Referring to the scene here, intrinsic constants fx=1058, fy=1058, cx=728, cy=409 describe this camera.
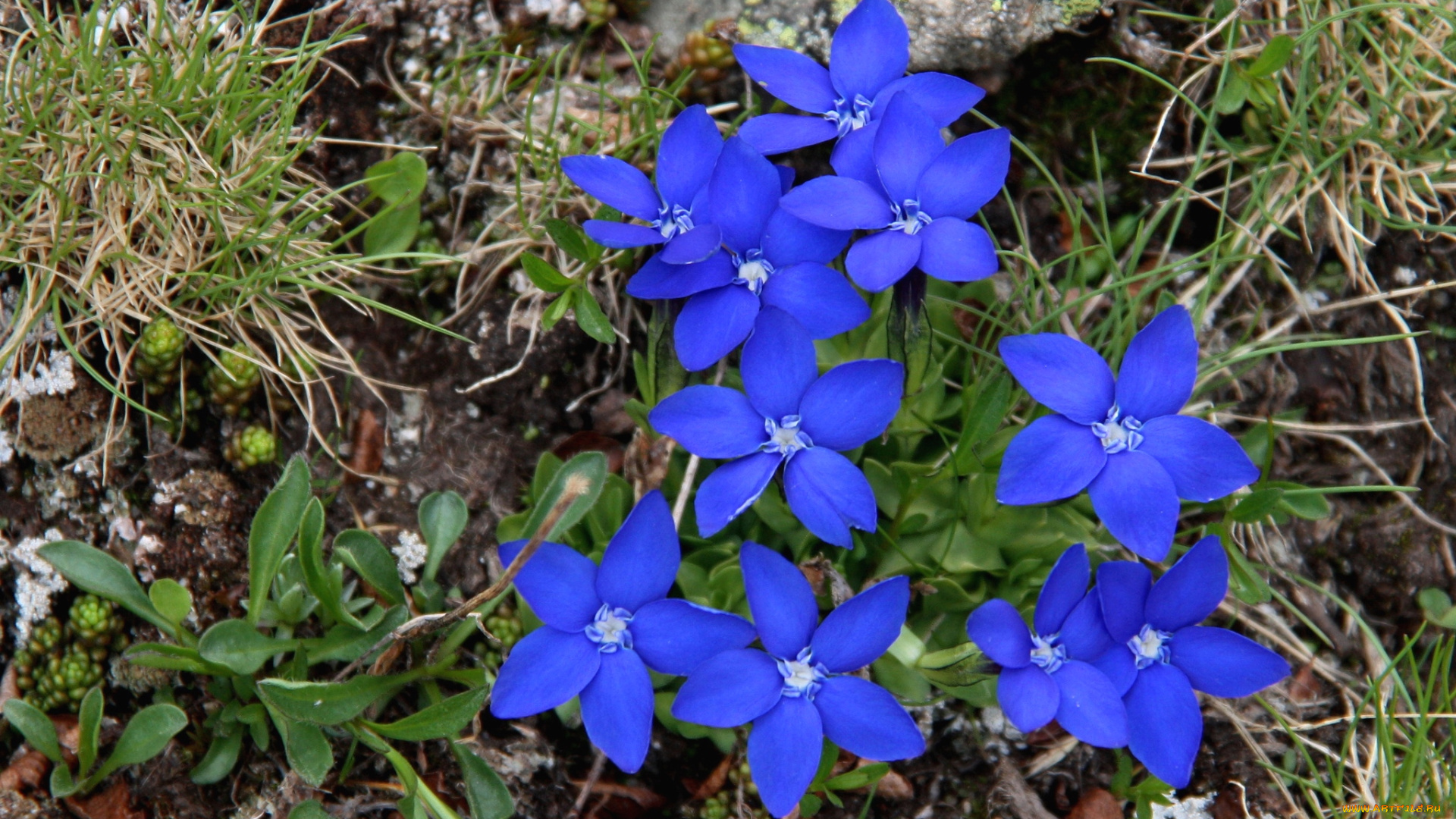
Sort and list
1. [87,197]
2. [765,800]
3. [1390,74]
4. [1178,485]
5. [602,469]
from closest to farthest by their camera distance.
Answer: [765,800], [1178,485], [602,469], [87,197], [1390,74]

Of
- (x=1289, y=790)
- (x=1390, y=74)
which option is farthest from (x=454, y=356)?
(x=1390, y=74)

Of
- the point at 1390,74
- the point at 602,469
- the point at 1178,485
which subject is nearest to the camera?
the point at 1178,485

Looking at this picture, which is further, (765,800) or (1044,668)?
(1044,668)

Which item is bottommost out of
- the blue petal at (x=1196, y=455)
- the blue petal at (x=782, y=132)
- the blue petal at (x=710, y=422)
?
the blue petal at (x=1196, y=455)

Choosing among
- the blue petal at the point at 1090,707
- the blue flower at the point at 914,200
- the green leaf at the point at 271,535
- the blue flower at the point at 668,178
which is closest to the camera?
the blue petal at the point at 1090,707

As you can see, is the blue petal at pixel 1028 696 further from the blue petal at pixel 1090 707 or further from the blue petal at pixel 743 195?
the blue petal at pixel 743 195

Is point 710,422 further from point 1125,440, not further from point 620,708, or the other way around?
point 1125,440

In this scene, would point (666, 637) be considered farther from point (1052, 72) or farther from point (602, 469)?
point (1052, 72)

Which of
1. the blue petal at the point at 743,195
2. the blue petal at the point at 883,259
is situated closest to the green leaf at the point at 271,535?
the blue petal at the point at 743,195
